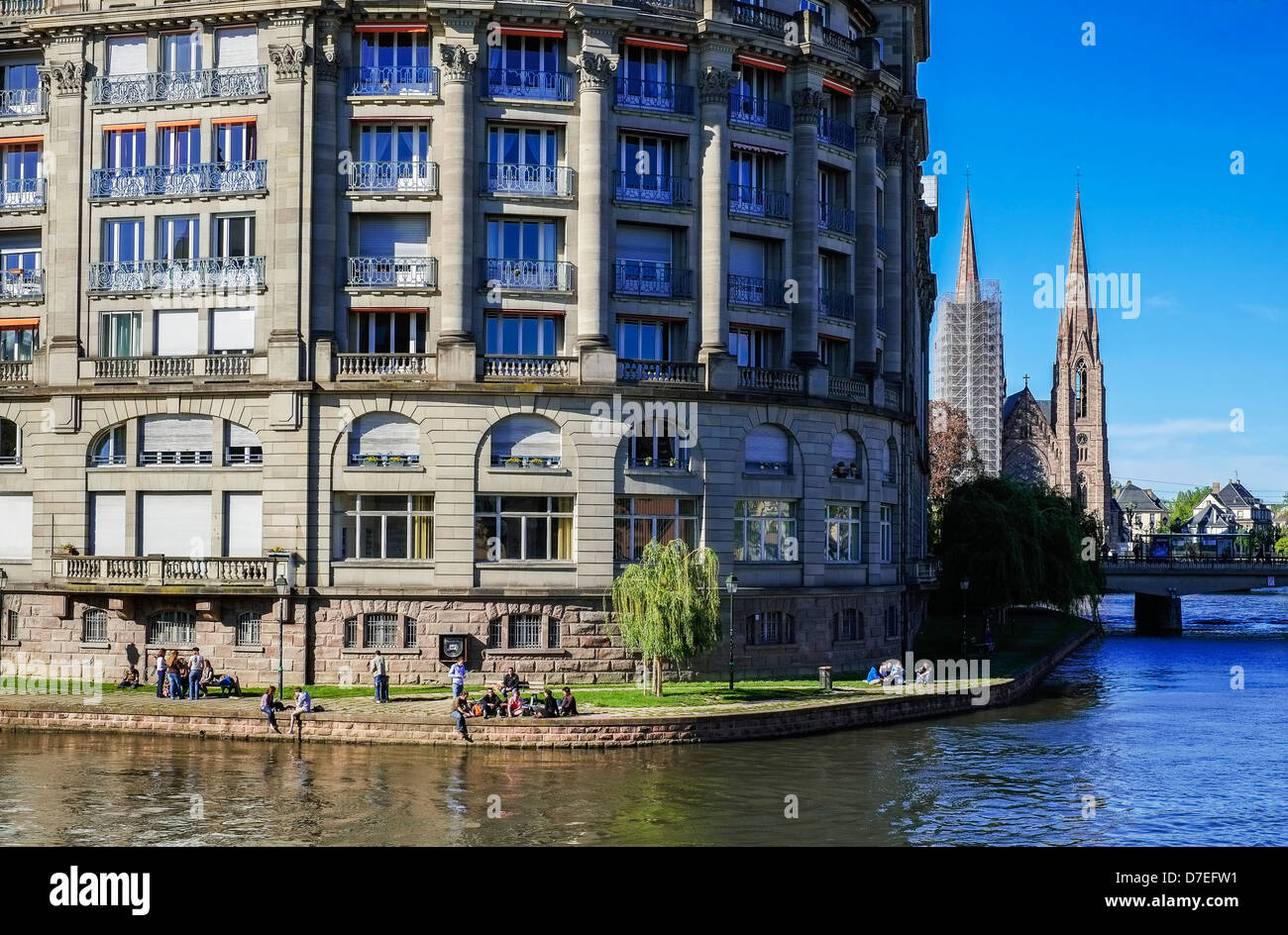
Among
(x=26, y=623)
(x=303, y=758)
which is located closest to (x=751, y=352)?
(x=303, y=758)

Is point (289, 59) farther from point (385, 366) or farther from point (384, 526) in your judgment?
point (384, 526)

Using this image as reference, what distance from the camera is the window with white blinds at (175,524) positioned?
51.2 meters

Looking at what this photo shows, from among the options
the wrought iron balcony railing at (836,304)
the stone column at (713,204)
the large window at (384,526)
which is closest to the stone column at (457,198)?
the large window at (384,526)

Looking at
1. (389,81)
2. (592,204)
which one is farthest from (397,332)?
(389,81)

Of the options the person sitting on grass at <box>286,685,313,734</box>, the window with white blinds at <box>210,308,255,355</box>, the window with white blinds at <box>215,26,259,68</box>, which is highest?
the window with white blinds at <box>215,26,259,68</box>

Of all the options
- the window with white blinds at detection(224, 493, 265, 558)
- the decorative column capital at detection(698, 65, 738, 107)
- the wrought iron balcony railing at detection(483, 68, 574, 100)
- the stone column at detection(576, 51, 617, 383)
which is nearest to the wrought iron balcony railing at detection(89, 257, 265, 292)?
the window with white blinds at detection(224, 493, 265, 558)

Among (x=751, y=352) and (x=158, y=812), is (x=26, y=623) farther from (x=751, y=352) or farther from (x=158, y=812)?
(x=751, y=352)

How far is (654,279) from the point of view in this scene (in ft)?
174

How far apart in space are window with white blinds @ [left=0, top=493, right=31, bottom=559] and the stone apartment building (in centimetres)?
16

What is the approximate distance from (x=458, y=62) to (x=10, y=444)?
74.5ft

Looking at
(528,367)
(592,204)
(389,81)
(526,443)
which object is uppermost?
(389,81)

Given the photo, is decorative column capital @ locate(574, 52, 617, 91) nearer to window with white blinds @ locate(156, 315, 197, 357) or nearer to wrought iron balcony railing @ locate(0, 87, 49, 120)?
window with white blinds @ locate(156, 315, 197, 357)

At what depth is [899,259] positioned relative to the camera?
207 feet

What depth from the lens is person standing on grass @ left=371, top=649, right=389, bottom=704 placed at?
149ft
